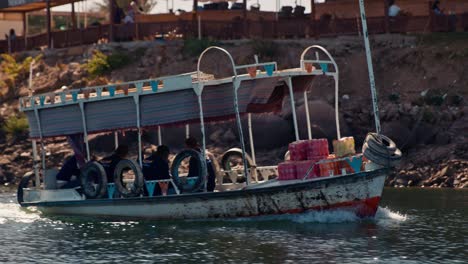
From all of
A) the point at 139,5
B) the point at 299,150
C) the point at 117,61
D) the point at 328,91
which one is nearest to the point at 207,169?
the point at 299,150

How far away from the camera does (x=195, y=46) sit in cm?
4784

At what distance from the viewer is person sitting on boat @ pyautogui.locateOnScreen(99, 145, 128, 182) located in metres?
28.8

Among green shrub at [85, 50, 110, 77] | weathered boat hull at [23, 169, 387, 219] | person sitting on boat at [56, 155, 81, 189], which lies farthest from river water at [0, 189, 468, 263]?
green shrub at [85, 50, 110, 77]

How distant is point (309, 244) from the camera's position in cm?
2353

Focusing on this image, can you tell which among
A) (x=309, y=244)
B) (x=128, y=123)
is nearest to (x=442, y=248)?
(x=309, y=244)

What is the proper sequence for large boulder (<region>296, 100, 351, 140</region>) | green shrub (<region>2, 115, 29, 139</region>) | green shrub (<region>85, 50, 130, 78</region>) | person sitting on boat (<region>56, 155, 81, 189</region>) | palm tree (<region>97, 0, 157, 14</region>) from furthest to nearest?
palm tree (<region>97, 0, 157, 14</region>) → green shrub (<region>85, 50, 130, 78</region>) → green shrub (<region>2, 115, 29, 139</region>) → large boulder (<region>296, 100, 351, 140</region>) → person sitting on boat (<region>56, 155, 81, 189</region>)

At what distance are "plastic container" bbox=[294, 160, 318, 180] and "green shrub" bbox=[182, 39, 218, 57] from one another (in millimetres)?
21882

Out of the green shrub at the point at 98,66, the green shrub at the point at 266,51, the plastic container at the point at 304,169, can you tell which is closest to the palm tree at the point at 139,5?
the green shrub at the point at 98,66

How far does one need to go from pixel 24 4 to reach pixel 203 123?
31440mm

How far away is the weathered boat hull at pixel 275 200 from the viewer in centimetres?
2575

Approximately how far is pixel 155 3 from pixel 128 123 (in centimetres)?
4715

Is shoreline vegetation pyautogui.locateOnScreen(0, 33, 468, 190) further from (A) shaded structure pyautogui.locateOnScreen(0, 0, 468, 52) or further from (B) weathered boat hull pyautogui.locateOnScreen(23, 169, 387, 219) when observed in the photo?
(B) weathered boat hull pyautogui.locateOnScreen(23, 169, 387, 219)

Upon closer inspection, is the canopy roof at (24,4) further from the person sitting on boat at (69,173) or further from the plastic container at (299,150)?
the plastic container at (299,150)

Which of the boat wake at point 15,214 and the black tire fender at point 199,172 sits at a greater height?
the black tire fender at point 199,172
